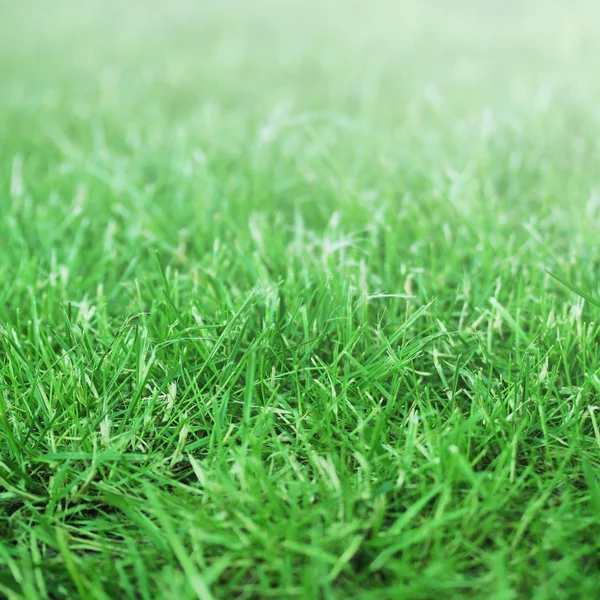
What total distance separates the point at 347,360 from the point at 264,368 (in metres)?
0.18

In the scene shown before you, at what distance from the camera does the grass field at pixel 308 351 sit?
1160 mm

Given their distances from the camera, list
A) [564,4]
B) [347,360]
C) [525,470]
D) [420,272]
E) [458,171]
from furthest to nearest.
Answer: [564,4] → [458,171] → [420,272] → [347,360] → [525,470]

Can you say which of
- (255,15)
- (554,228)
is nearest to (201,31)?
(255,15)

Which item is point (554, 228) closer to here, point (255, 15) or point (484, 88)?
point (484, 88)

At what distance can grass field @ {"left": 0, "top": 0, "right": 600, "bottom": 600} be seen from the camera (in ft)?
3.81

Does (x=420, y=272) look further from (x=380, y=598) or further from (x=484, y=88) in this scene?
(x=484, y=88)

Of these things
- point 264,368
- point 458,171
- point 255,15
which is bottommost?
point 264,368

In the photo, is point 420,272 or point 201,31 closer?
point 420,272

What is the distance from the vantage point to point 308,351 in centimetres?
155

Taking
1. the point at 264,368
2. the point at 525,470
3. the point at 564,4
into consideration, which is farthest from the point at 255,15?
the point at 525,470

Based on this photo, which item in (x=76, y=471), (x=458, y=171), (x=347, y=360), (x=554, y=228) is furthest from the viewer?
(x=458, y=171)

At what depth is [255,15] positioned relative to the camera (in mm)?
5746

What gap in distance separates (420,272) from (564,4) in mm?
2613

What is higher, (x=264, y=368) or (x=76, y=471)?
(x=264, y=368)
